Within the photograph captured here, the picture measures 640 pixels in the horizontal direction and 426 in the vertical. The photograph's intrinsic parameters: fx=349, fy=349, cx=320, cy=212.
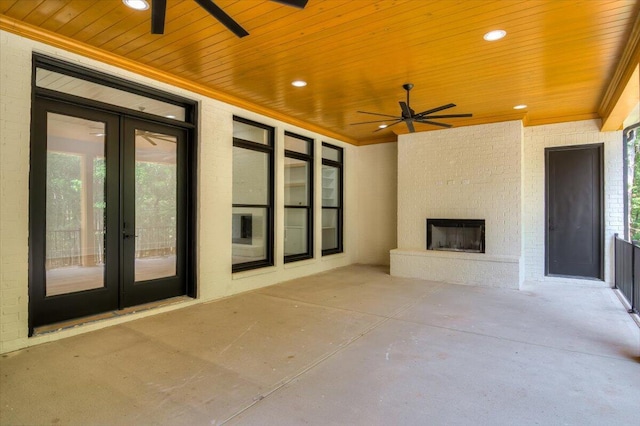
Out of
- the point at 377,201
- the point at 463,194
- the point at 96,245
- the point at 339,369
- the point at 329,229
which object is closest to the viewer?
the point at 339,369

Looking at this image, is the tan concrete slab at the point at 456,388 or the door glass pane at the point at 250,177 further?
the door glass pane at the point at 250,177

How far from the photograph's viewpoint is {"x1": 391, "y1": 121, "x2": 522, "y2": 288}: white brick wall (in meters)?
5.93

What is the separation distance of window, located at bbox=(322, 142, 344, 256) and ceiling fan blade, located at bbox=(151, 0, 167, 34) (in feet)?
16.6

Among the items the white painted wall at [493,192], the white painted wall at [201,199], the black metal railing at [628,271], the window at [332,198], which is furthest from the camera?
the window at [332,198]

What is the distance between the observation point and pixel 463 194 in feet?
21.1

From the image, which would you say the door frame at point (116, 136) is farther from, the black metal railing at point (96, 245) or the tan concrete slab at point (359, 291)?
the tan concrete slab at point (359, 291)

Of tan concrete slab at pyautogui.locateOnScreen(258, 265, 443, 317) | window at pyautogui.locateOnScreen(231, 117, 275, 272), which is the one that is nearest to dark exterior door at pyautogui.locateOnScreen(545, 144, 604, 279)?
tan concrete slab at pyautogui.locateOnScreen(258, 265, 443, 317)

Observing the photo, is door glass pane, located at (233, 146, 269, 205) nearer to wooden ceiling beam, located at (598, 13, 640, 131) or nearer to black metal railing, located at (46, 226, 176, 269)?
black metal railing, located at (46, 226, 176, 269)

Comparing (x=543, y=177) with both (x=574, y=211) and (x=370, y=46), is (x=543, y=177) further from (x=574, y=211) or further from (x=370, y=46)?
(x=370, y=46)

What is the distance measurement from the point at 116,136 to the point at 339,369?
346cm

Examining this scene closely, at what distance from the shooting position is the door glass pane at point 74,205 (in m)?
3.47

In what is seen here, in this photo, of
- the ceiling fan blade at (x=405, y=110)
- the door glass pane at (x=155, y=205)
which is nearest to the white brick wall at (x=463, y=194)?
the ceiling fan blade at (x=405, y=110)

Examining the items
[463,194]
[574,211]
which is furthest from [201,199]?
[574,211]

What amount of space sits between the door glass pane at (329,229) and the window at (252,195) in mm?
1860
